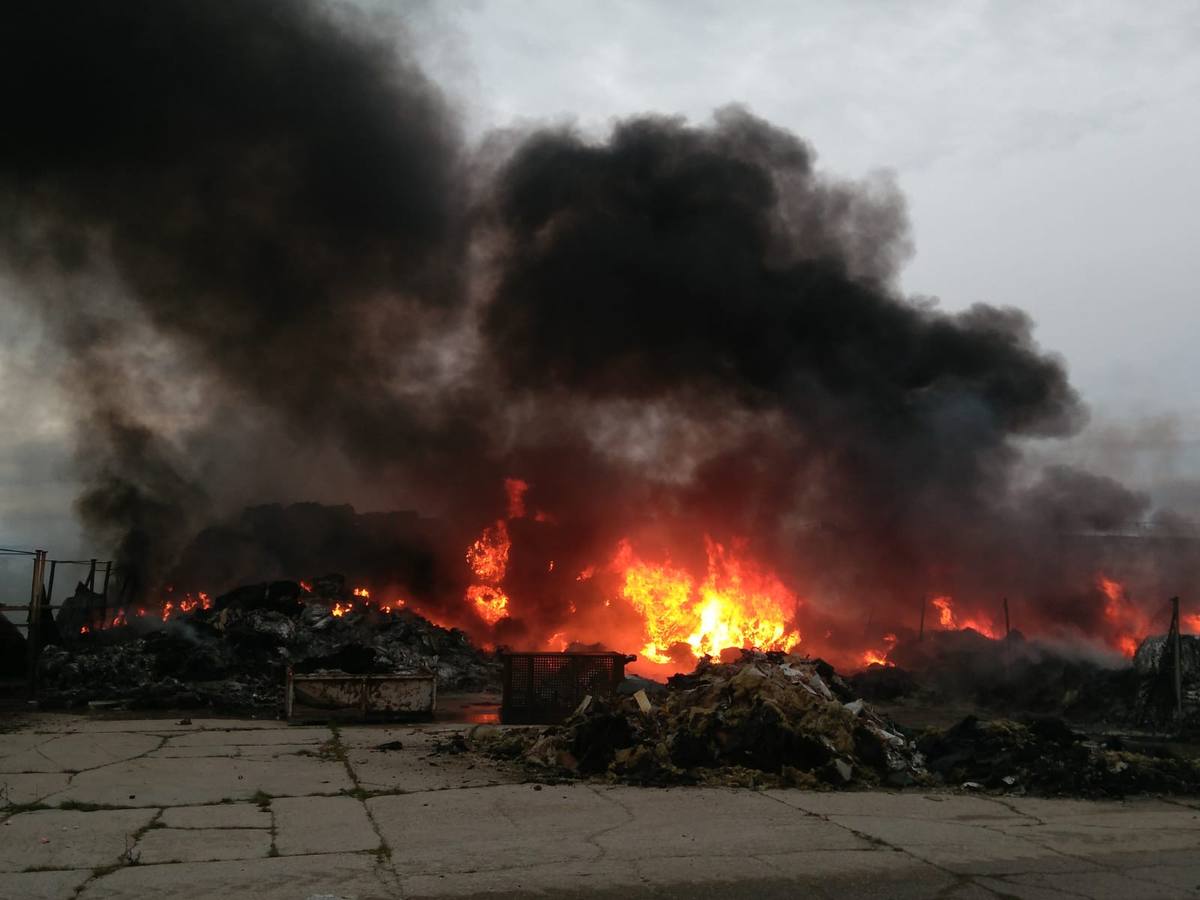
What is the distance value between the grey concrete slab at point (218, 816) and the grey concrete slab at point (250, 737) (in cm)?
353

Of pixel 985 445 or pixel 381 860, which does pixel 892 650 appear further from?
pixel 381 860

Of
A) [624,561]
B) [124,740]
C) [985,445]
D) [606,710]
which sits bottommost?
[124,740]

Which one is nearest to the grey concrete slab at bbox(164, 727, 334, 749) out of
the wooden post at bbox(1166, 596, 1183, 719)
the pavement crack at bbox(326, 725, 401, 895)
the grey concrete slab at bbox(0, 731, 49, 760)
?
the pavement crack at bbox(326, 725, 401, 895)

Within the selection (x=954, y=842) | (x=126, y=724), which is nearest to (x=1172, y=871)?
(x=954, y=842)

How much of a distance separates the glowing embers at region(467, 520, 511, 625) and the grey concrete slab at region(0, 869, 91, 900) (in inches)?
926

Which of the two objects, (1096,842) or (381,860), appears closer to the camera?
(381,860)

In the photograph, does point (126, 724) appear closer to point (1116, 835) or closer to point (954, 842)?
point (954, 842)

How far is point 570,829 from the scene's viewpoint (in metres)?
7.11

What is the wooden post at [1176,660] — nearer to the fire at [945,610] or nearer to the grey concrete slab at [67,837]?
the fire at [945,610]

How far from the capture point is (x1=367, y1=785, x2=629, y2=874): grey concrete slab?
629 centimetres

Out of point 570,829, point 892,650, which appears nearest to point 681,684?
point 570,829

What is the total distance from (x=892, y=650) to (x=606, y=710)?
15.5 meters

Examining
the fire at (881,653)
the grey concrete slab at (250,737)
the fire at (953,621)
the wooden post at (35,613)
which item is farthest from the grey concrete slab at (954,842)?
the fire at (953,621)

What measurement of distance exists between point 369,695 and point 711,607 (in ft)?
48.0
